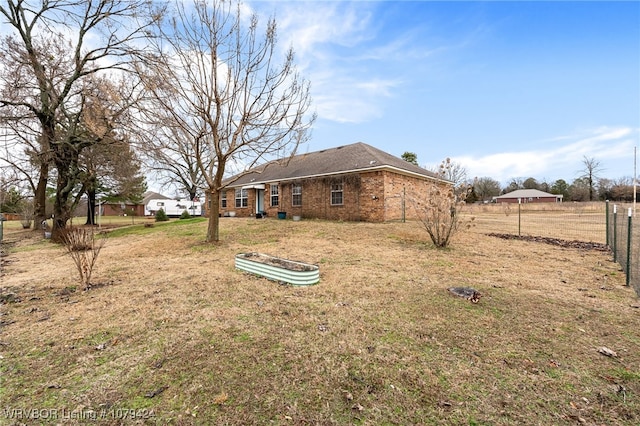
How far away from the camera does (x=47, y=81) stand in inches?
508

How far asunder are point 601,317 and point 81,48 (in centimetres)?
2093

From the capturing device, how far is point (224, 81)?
30.5ft

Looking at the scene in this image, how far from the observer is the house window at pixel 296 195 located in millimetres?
18328

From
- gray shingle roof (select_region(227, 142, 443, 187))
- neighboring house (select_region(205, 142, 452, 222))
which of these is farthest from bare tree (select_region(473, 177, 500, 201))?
neighboring house (select_region(205, 142, 452, 222))

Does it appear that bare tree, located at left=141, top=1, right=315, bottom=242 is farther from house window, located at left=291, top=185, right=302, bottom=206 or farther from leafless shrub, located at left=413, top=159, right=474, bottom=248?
house window, located at left=291, top=185, right=302, bottom=206

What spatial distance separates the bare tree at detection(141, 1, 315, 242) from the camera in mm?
8898

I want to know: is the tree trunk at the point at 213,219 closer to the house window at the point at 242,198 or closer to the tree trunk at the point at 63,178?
the tree trunk at the point at 63,178

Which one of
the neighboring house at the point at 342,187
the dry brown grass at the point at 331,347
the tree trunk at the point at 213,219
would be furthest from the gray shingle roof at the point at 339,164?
the dry brown grass at the point at 331,347

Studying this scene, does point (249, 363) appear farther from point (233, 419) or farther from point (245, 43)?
point (245, 43)

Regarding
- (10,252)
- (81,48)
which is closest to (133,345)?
(10,252)

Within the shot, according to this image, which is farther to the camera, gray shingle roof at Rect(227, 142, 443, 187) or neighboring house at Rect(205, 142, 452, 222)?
gray shingle roof at Rect(227, 142, 443, 187)

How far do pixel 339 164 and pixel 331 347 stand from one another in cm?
1462

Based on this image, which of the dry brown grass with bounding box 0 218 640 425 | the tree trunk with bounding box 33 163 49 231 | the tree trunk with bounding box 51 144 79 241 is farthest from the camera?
the tree trunk with bounding box 33 163 49 231

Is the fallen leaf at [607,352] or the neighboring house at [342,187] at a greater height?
the neighboring house at [342,187]
